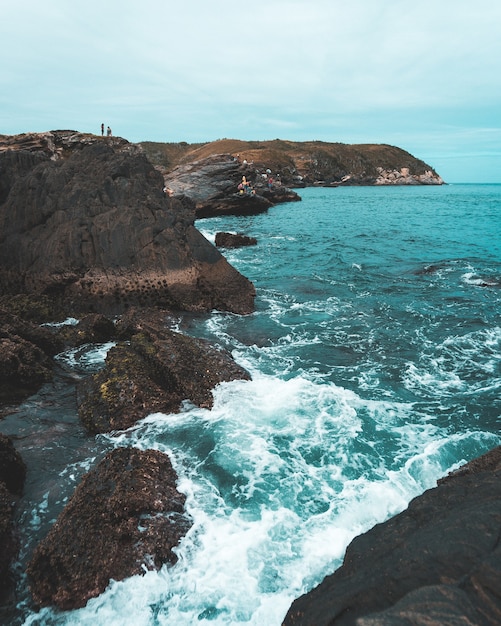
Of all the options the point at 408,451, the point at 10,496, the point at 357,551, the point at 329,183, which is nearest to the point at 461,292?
the point at 408,451

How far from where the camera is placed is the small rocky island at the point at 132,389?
4.12 metres

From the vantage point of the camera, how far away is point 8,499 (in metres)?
7.79

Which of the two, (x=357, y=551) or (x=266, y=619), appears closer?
(x=357, y=551)

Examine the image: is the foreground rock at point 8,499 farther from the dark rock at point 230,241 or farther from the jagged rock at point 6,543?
the dark rock at point 230,241

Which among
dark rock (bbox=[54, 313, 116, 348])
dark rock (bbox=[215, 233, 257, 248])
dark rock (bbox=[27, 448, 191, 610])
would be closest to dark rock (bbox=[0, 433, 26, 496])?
dark rock (bbox=[27, 448, 191, 610])

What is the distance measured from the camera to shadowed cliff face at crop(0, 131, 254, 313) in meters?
20.1

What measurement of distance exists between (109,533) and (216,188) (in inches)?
2563

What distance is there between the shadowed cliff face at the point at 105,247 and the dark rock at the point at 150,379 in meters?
6.31

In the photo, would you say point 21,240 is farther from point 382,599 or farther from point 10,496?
point 382,599

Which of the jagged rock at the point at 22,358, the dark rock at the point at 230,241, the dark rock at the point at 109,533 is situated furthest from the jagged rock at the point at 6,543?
the dark rock at the point at 230,241

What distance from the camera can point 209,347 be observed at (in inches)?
583

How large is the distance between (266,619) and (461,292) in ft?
70.2

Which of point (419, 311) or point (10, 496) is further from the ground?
point (419, 311)

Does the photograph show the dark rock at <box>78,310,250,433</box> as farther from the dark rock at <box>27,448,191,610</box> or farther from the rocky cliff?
the rocky cliff
